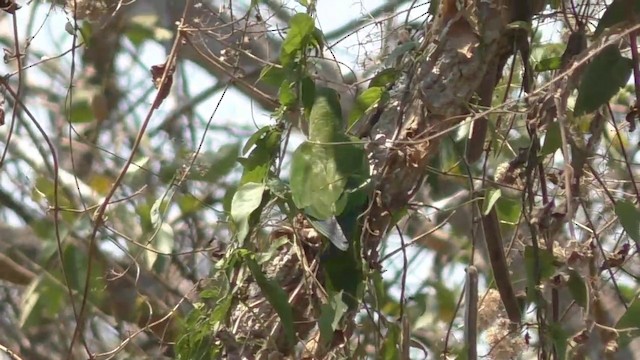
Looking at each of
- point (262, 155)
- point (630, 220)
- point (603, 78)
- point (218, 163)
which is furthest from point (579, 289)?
point (218, 163)

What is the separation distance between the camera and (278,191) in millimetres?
839

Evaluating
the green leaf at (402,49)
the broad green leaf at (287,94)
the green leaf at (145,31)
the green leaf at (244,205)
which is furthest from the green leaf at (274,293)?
the green leaf at (145,31)

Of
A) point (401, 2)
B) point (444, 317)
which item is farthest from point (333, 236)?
point (444, 317)

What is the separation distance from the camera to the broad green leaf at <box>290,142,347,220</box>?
0.81m

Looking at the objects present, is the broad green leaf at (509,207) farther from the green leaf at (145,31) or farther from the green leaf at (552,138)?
the green leaf at (145,31)

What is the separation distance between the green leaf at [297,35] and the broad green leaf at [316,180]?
0.08 metres

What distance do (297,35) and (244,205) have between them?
0.15 m

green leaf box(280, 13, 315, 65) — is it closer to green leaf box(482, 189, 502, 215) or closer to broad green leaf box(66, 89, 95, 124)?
green leaf box(482, 189, 502, 215)

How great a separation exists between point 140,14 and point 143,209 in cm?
51

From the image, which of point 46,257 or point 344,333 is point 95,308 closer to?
point 46,257

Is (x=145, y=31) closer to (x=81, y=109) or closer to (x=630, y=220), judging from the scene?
(x=81, y=109)

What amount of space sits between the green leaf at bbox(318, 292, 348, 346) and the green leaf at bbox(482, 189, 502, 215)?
165mm

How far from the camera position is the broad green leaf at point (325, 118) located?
829 mm

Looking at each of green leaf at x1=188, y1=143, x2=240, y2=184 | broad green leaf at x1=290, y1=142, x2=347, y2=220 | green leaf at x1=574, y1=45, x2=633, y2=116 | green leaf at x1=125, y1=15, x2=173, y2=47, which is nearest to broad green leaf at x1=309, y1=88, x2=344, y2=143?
broad green leaf at x1=290, y1=142, x2=347, y2=220
